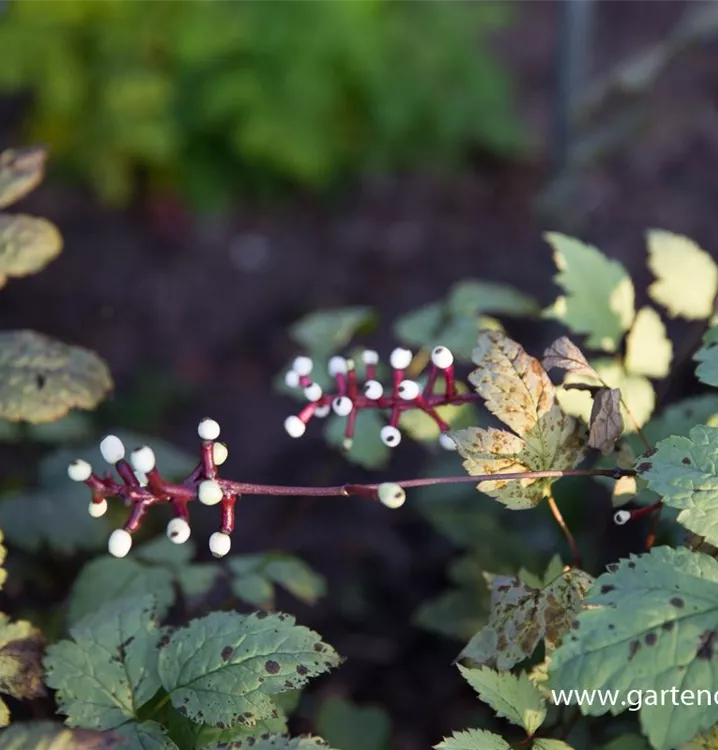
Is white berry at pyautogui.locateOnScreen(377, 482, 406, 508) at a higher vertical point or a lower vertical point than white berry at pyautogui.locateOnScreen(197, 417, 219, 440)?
lower

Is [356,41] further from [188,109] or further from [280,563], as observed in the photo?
[280,563]

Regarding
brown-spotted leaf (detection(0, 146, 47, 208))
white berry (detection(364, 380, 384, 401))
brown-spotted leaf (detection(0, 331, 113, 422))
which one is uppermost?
brown-spotted leaf (detection(0, 146, 47, 208))

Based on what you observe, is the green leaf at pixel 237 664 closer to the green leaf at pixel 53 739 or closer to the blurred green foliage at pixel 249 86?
the green leaf at pixel 53 739

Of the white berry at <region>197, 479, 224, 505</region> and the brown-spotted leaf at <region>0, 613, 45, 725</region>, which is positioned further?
the brown-spotted leaf at <region>0, 613, 45, 725</region>

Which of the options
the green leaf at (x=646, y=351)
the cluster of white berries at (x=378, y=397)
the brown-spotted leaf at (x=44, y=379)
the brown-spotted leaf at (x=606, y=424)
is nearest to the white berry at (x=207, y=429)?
the cluster of white berries at (x=378, y=397)

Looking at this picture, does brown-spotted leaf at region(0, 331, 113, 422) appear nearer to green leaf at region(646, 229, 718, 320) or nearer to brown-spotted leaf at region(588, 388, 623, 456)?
brown-spotted leaf at region(588, 388, 623, 456)

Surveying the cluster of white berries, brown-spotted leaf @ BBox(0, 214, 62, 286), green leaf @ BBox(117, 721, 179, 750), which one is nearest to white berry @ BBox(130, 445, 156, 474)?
the cluster of white berries
